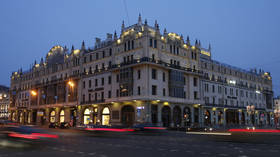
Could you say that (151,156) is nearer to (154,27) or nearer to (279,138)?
→ (279,138)

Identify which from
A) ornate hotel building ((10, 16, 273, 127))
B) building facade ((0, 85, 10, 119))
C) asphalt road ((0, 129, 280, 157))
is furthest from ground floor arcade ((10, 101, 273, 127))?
building facade ((0, 85, 10, 119))

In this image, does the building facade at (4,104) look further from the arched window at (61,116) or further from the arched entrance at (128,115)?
the arched entrance at (128,115)

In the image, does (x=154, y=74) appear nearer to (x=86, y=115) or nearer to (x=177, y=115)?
(x=177, y=115)

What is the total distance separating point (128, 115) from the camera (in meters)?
56.5

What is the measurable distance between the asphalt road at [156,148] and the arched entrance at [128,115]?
3065 cm

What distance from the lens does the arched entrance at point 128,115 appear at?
2197 inches

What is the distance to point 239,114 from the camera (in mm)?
84062

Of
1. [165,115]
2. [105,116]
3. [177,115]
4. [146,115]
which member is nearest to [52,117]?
[105,116]

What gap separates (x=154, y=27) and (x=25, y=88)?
193 feet

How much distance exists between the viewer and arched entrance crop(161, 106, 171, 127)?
2253 inches

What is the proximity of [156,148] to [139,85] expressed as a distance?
36695 millimetres

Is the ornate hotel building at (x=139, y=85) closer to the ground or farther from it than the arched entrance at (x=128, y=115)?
farther from it

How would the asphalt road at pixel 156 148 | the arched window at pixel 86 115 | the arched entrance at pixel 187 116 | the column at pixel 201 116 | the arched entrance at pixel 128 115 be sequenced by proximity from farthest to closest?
the arched window at pixel 86 115
the column at pixel 201 116
the arched entrance at pixel 187 116
the arched entrance at pixel 128 115
the asphalt road at pixel 156 148

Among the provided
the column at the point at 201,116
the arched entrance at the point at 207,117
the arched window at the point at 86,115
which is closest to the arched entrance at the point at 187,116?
the column at the point at 201,116
